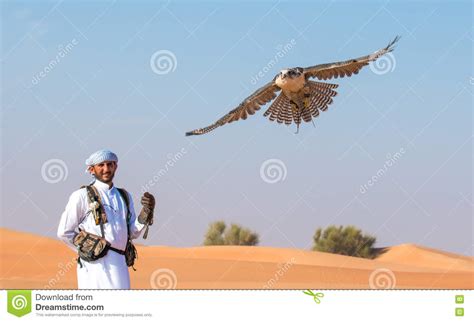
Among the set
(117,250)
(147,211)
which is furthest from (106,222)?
(147,211)

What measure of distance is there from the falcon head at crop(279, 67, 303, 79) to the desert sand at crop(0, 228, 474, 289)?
26.3 ft

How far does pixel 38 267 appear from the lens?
2558 centimetres

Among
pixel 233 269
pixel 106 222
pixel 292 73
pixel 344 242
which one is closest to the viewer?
pixel 106 222

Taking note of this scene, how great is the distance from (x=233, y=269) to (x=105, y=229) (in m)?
17.6

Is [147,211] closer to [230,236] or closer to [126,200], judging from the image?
[126,200]

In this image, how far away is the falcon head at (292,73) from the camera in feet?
47.3

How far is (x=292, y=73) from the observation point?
1443 cm

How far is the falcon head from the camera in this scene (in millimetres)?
14430

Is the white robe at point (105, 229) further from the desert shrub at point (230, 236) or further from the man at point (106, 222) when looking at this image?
the desert shrub at point (230, 236)


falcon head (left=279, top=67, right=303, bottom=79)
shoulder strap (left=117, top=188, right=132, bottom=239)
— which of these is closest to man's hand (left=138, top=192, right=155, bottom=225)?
shoulder strap (left=117, top=188, right=132, bottom=239)

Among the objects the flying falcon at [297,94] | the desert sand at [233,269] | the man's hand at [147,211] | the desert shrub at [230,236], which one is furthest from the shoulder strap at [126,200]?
the desert shrub at [230,236]
